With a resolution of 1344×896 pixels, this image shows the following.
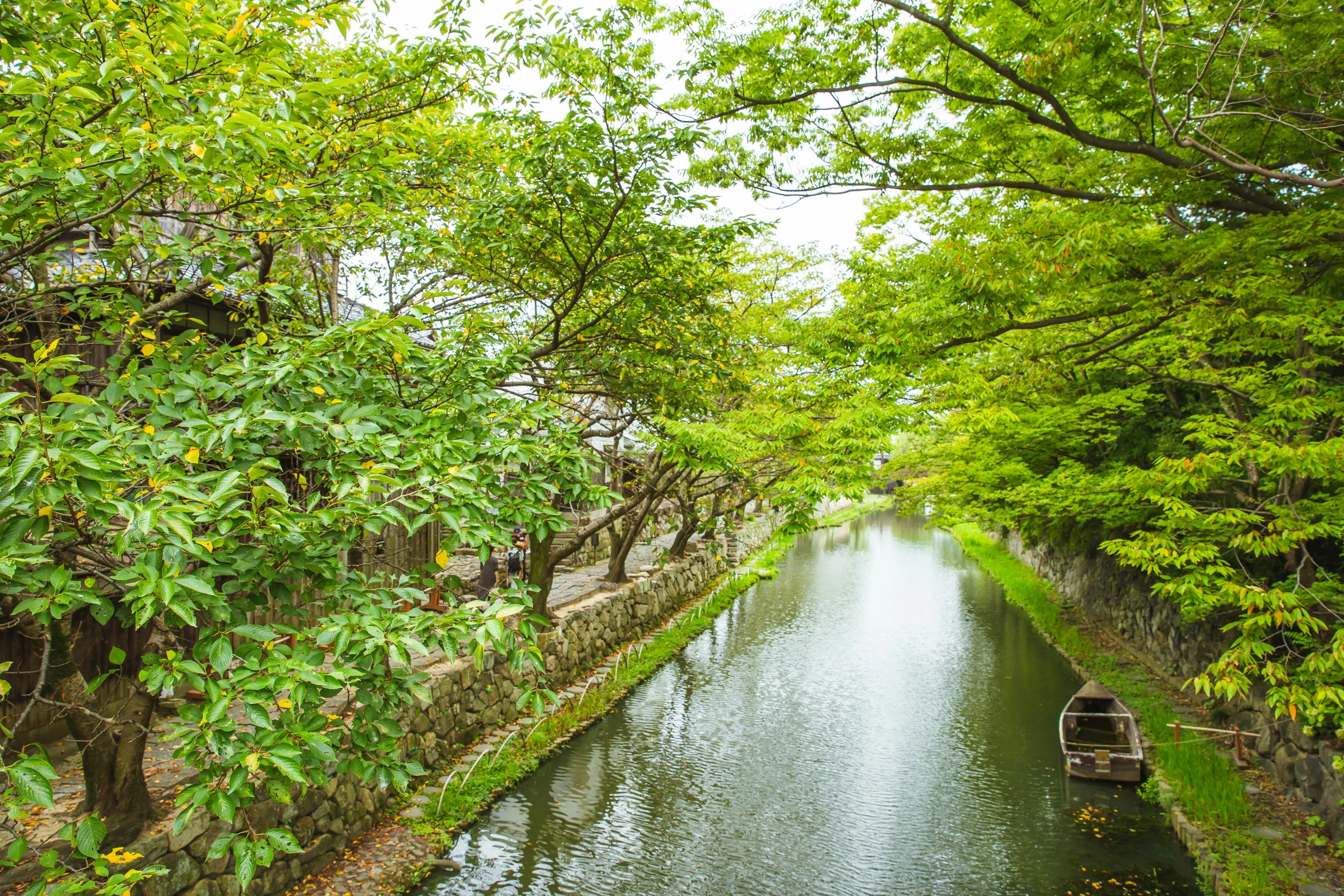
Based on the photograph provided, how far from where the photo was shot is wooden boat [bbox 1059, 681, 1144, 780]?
32.1 ft

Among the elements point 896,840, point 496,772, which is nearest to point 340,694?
point 496,772

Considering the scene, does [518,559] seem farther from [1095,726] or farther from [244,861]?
[244,861]

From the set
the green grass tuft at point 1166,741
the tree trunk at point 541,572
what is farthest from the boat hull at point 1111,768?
the tree trunk at point 541,572

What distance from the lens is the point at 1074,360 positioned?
923 cm

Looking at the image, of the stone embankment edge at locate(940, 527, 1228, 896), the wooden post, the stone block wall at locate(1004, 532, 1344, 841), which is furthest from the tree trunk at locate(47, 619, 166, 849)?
the wooden post

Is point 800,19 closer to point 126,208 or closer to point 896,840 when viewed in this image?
point 126,208

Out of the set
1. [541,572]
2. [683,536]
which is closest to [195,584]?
[541,572]

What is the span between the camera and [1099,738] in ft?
35.9

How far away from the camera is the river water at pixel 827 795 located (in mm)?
7715

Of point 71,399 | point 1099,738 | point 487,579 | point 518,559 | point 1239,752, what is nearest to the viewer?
point 71,399

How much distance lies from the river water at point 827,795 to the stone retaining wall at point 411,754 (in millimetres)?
1024

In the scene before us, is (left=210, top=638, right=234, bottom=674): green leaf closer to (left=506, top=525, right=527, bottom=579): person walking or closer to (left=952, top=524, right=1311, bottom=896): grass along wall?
(left=952, top=524, right=1311, bottom=896): grass along wall

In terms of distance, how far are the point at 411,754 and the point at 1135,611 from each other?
1425 centimetres

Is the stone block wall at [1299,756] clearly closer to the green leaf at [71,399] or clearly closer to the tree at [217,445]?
the tree at [217,445]
